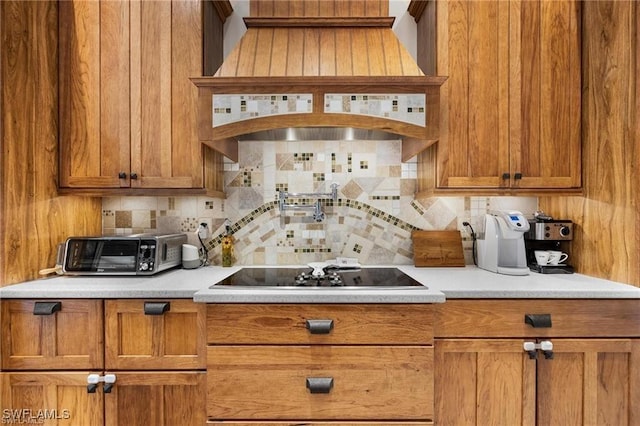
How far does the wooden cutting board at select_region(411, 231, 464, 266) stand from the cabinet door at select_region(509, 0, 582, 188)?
0.49 m

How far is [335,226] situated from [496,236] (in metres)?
0.92

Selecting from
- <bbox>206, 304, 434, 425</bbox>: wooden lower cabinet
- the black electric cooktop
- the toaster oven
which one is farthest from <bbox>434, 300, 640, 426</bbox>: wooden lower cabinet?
the toaster oven

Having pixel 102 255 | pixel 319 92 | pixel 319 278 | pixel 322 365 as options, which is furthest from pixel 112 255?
pixel 319 92

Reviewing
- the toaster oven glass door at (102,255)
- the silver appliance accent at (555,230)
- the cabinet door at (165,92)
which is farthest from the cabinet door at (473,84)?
the toaster oven glass door at (102,255)

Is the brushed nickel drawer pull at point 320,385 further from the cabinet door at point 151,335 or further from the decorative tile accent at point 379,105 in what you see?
the decorative tile accent at point 379,105

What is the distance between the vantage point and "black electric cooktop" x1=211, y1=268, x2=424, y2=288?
59.6 inches

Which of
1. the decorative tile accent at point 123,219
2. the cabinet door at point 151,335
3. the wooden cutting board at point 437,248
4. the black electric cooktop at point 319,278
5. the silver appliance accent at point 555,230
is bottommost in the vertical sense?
the cabinet door at point 151,335

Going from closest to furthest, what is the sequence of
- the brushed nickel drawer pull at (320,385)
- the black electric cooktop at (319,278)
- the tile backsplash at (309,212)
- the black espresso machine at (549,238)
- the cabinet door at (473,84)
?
the brushed nickel drawer pull at (320,385) < the black electric cooktop at (319,278) < the cabinet door at (473,84) < the black espresso machine at (549,238) < the tile backsplash at (309,212)

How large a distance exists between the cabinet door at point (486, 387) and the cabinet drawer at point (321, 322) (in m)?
0.19

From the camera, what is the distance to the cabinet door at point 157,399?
1.38m

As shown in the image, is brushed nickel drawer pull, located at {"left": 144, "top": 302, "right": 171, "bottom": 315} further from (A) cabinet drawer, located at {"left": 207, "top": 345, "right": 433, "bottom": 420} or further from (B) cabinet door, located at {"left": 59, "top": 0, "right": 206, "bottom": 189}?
(B) cabinet door, located at {"left": 59, "top": 0, "right": 206, "bottom": 189}

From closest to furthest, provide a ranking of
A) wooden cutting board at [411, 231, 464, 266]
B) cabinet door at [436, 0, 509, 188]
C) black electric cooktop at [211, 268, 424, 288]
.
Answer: black electric cooktop at [211, 268, 424, 288]
cabinet door at [436, 0, 509, 188]
wooden cutting board at [411, 231, 464, 266]

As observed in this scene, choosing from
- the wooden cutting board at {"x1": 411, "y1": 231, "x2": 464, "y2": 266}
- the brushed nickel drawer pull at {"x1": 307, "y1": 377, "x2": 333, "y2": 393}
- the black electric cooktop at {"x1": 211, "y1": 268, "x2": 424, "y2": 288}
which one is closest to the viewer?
the brushed nickel drawer pull at {"x1": 307, "y1": 377, "x2": 333, "y2": 393}

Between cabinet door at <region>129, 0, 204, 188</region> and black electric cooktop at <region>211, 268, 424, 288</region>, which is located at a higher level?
cabinet door at <region>129, 0, 204, 188</region>
